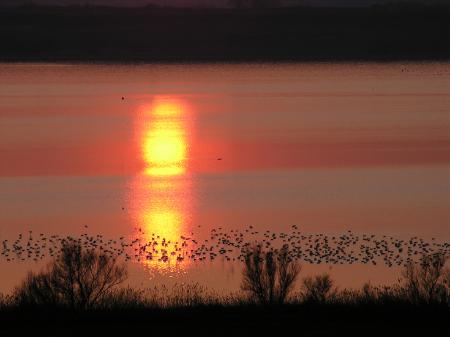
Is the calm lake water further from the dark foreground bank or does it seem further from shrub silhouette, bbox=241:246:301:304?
the dark foreground bank

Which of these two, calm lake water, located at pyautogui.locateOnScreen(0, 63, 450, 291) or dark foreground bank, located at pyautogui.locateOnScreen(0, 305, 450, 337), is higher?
calm lake water, located at pyautogui.locateOnScreen(0, 63, 450, 291)

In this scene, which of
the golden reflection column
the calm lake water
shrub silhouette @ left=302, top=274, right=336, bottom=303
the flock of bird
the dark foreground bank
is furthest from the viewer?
the calm lake water

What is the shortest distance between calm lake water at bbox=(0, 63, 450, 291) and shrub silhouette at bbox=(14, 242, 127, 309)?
2.21 m

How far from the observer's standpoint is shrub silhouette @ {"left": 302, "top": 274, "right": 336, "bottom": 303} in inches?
681

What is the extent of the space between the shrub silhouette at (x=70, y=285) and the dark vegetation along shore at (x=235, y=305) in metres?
0.02

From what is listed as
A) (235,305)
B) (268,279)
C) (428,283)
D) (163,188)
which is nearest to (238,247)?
(268,279)

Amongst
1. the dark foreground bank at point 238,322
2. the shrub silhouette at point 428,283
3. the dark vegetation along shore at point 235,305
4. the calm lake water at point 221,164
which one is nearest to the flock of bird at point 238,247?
the calm lake water at point 221,164

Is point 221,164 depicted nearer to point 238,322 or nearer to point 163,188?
point 163,188

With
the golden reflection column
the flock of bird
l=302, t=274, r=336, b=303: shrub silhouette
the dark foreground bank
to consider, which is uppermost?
the golden reflection column

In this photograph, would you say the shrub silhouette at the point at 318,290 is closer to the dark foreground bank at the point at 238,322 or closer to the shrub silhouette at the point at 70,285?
the dark foreground bank at the point at 238,322

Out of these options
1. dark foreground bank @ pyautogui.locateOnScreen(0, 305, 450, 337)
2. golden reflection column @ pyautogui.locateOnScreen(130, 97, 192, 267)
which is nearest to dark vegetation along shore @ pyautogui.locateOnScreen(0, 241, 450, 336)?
dark foreground bank @ pyautogui.locateOnScreen(0, 305, 450, 337)

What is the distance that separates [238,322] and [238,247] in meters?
7.86

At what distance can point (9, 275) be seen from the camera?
20.5 metres

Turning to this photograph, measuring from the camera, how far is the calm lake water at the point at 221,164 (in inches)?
977
